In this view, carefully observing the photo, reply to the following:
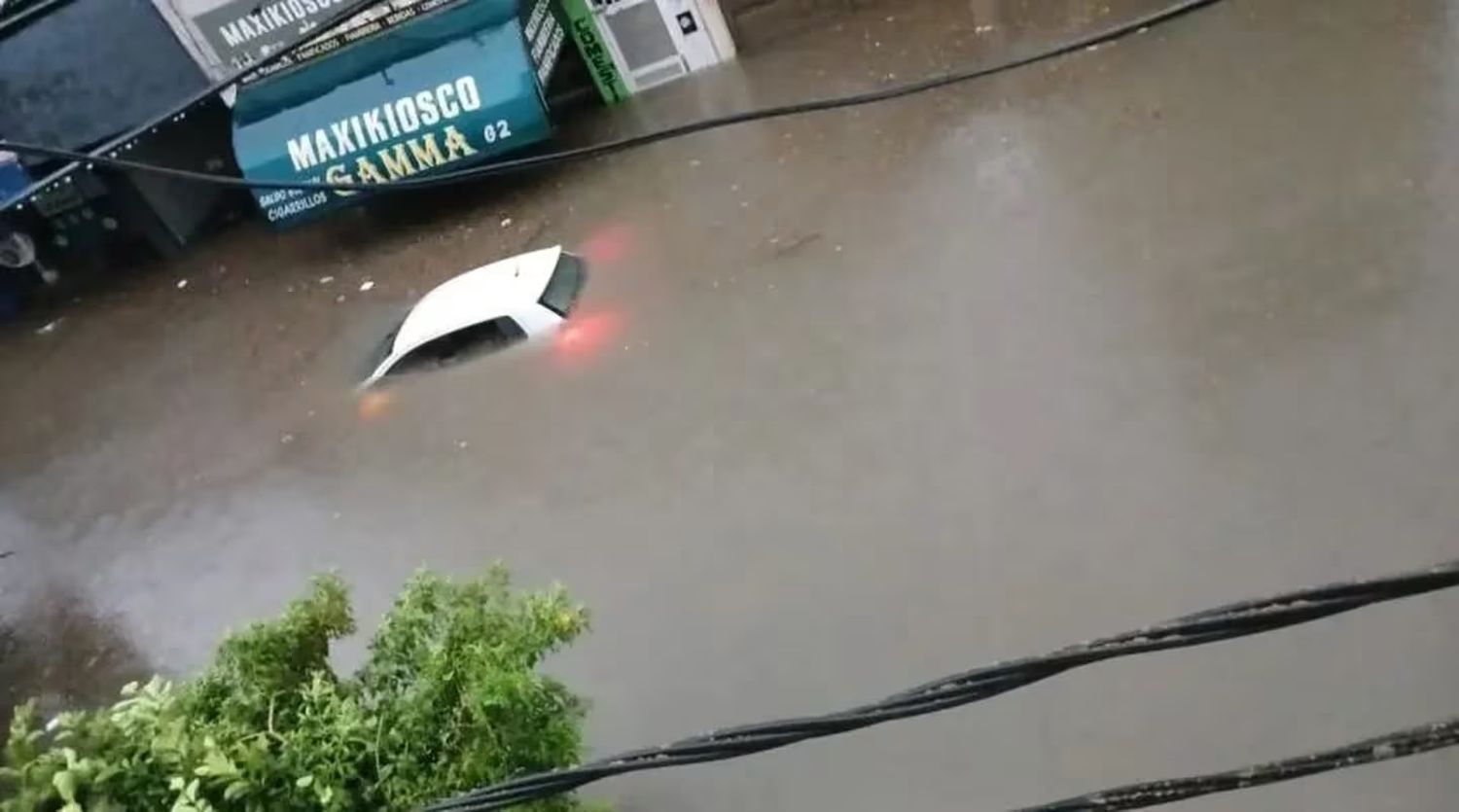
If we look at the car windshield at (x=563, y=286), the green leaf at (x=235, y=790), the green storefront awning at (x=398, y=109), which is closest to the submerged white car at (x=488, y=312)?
the car windshield at (x=563, y=286)

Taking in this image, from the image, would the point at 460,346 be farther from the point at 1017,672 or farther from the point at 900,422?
the point at 1017,672

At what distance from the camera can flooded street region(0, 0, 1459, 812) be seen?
4.86m

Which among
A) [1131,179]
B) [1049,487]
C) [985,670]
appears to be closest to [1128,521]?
[1049,487]

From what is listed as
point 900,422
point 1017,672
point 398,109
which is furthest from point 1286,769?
point 398,109

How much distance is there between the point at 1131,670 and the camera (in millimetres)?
4766

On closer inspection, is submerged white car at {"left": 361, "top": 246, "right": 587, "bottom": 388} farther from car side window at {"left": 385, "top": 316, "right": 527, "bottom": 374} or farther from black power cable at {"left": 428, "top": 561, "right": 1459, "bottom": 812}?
black power cable at {"left": 428, "top": 561, "right": 1459, "bottom": 812}

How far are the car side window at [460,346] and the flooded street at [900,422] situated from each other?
141mm

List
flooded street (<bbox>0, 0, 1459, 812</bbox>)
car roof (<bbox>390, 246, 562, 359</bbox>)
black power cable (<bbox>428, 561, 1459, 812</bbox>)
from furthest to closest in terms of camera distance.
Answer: car roof (<bbox>390, 246, 562, 359</bbox>) < flooded street (<bbox>0, 0, 1459, 812</bbox>) < black power cable (<bbox>428, 561, 1459, 812</bbox>)

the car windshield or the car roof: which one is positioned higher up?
the car roof

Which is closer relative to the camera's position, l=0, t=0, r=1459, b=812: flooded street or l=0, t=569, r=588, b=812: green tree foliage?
l=0, t=569, r=588, b=812: green tree foliage

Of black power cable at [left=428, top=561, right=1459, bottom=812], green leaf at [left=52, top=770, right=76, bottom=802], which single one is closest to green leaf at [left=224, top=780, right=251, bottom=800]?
green leaf at [left=52, top=770, right=76, bottom=802]

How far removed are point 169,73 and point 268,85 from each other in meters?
0.77

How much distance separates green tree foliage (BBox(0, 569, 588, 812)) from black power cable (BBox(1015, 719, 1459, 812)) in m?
1.90

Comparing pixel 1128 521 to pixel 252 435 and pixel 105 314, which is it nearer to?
pixel 252 435
